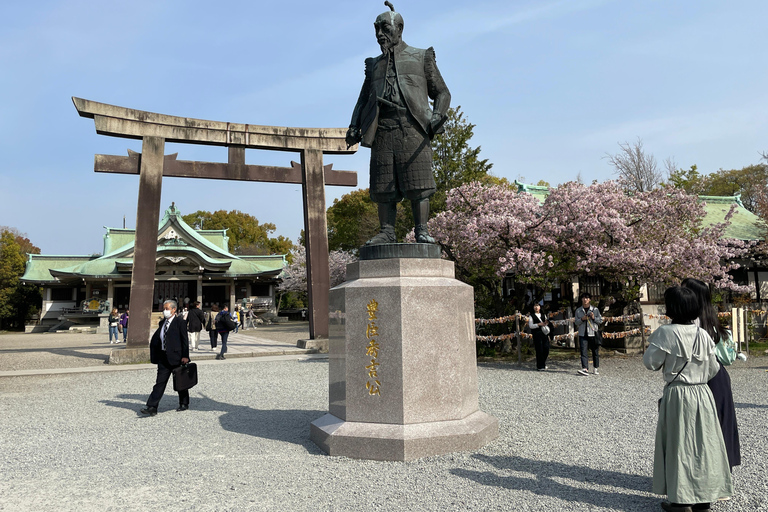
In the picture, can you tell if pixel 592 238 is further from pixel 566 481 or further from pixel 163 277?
pixel 163 277

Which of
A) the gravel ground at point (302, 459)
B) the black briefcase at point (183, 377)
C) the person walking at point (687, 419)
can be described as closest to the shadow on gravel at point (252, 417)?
the gravel ground at point (302, 459)

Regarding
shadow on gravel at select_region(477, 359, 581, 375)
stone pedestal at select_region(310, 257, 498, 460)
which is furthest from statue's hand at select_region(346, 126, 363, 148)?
shadow on gravel at select_region(477, 359, 581, 375)

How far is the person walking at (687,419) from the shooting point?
3.13 m

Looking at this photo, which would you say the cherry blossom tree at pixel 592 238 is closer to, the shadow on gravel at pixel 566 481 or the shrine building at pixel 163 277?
the shadow on gravel at pixel 566 481

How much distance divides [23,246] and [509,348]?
47644mm

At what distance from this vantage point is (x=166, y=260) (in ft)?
94.6

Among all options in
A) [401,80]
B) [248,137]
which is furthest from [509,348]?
[401,80]

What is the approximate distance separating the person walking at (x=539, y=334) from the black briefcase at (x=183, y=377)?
6.74 meters

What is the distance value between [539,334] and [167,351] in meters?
7.24

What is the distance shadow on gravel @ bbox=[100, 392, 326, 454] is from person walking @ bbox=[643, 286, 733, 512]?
9.66 feet

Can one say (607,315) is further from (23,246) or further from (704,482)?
(23,246)

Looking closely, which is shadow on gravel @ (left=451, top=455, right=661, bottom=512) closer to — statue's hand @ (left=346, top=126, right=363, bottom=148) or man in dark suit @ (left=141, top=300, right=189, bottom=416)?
statue's hand @ (left=346, top=126, right=363, bottom=148)

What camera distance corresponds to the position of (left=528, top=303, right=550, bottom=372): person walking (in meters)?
10.3

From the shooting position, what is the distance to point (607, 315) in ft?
41.0
